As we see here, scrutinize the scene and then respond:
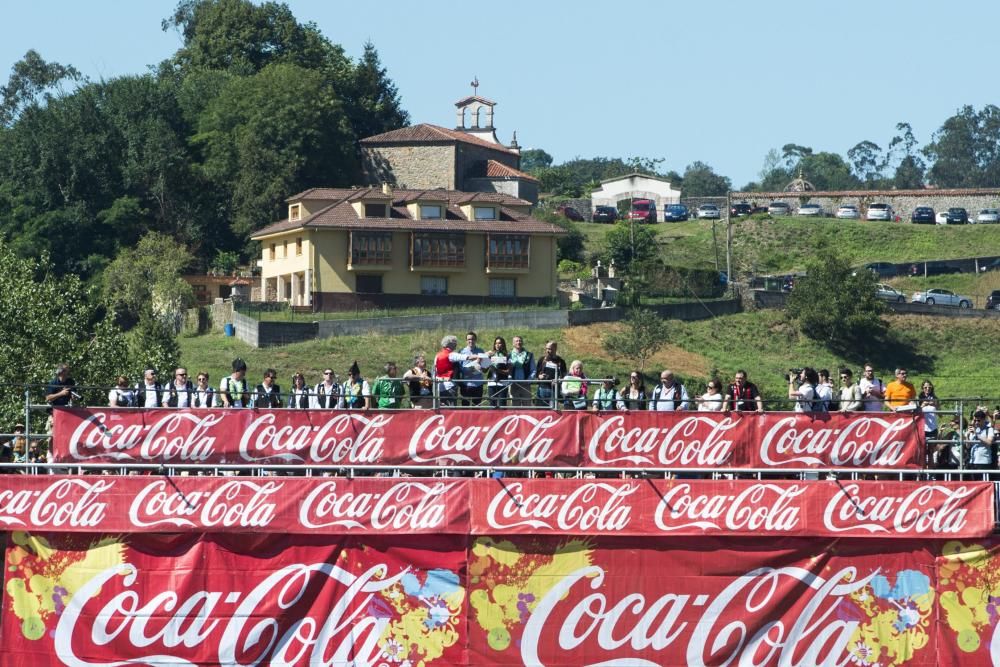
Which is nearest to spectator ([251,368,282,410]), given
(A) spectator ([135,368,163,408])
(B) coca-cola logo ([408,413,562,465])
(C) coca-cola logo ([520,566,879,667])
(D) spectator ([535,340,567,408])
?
(A) spectator ([135,368,163,408])

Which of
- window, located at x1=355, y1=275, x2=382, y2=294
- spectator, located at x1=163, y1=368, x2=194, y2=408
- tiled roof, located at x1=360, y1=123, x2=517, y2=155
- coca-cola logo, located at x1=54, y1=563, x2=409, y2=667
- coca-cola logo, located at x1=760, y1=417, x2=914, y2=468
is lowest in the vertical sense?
coca-cola logo, located at x1=54, y1=563, x2=409, y2=667

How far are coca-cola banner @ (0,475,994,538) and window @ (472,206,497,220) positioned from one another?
228 ft

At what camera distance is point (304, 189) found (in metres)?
99.6

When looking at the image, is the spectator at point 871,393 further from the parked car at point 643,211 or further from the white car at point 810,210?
the white car at point 810,210

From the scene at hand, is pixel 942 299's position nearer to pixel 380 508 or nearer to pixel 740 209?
pixel 740 209

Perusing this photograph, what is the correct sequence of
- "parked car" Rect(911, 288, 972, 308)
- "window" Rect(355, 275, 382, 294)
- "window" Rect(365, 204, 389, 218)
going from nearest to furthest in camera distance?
"window" Rect(355, 275, 382, 294)
"window" Rect(365, 204, 389, 218)
"parked car" Rect(911, 288, 972, 308)

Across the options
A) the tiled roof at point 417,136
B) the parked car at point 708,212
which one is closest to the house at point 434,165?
the tiled roof at point 417,136

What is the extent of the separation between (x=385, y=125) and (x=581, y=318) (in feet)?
127

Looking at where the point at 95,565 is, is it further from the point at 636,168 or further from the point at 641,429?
the point at 636,168

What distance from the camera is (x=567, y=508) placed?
20109 mm

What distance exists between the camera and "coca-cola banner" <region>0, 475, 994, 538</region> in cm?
2005

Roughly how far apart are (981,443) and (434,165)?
85.9 meters

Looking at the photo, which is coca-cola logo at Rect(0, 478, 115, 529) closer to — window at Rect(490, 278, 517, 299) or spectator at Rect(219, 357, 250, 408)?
spectator at Rect(219, 357, 250, 408)

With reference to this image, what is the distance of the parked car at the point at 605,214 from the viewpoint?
363 ft
